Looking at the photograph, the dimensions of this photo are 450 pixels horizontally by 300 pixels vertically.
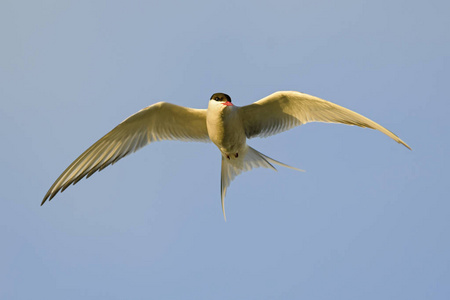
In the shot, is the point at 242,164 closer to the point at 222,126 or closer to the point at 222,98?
the point at 222,126

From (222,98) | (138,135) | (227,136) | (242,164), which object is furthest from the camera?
(242,164)

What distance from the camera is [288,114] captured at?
740cm

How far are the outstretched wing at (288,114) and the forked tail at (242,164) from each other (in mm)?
320

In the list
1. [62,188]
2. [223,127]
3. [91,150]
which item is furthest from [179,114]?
[62,188]

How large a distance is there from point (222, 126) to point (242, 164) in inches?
43.3

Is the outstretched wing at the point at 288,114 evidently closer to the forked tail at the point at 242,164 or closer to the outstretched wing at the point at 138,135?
the forked tail at the point at 242,164

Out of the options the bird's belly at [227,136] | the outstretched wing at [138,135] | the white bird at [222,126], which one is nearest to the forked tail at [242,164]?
the white bird at [222,126]

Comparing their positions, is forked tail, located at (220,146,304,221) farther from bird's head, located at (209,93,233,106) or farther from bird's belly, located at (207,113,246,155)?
bird's head, located at (209,93,233,106)

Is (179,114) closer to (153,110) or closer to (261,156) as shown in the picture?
(153,110)

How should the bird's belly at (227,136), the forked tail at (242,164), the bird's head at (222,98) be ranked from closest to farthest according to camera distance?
the bird's head at (222,98) → the bird's belly at (227,136) → the forked tail at (242,164)

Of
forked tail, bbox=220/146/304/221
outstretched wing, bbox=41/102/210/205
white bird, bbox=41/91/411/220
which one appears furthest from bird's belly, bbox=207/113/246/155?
outstretched wing, bbox=41/102/210/205

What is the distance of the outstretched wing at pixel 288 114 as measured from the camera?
6.88 meters

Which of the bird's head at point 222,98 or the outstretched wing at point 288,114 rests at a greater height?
the bird's head at point 222,98

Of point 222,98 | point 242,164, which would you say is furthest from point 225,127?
point 242,164
